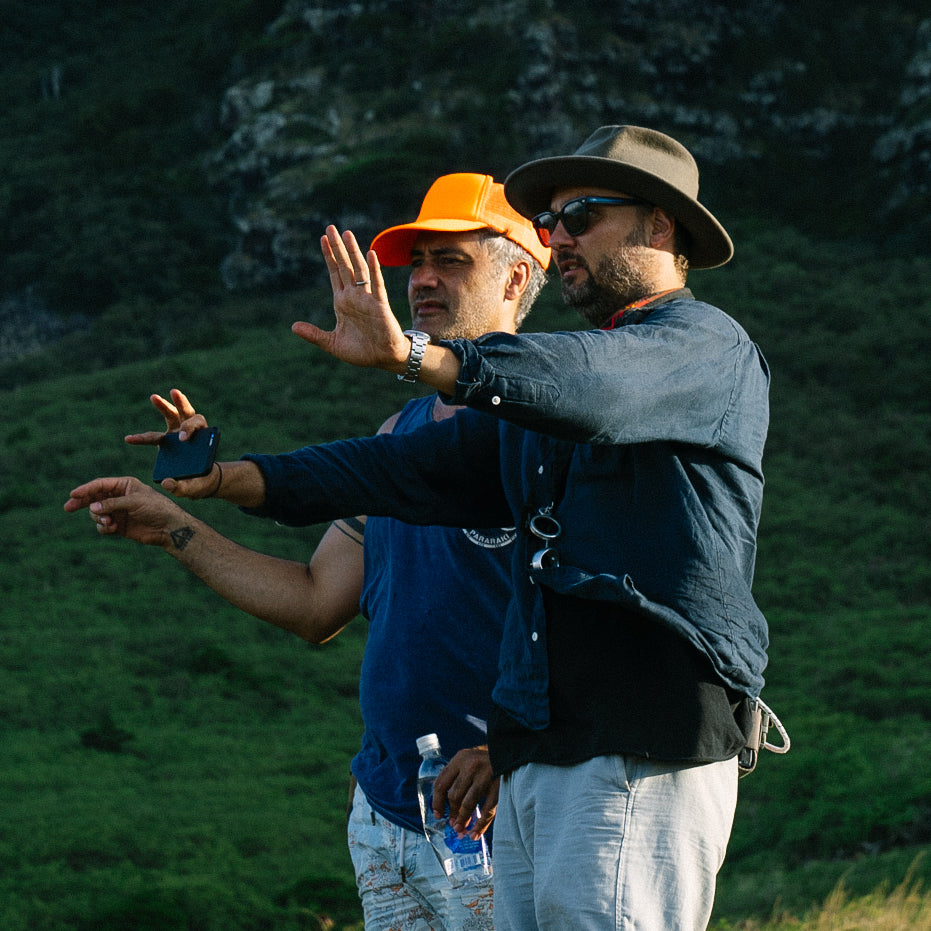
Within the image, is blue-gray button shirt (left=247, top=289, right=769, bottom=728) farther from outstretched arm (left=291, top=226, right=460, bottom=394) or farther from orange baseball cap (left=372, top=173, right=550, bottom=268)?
orange baseball cap (left=372, top=173, right=550, bottom=268)

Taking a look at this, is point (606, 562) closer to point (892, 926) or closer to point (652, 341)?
point (652, 341)

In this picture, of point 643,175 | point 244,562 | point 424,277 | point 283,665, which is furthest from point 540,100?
point 643,175

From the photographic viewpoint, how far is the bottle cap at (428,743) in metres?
3.23

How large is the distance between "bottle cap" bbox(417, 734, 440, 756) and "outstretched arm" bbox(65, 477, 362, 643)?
1.80ft

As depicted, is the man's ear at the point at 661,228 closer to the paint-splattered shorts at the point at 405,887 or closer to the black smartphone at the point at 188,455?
the black smartphone at the point at 188,455

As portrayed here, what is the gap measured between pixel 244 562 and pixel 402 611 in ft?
1.55

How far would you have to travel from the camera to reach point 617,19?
4734 cm

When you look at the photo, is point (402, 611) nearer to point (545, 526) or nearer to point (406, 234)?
point (545, 526)

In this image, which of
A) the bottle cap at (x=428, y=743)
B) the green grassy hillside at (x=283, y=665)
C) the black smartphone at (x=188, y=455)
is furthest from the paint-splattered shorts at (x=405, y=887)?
the green grassy hillside at (x=283, y=665)

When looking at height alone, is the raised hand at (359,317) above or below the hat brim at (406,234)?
below

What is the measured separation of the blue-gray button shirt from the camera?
215 cm

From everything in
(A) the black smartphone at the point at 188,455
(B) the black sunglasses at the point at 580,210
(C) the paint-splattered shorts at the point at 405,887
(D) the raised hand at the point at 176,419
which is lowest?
(C) the paint-splattered shorts at the point at 405,887

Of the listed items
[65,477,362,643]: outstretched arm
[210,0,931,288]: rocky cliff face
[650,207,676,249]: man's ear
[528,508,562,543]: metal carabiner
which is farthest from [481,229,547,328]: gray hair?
[210,0,931,288]: rocky cliff face

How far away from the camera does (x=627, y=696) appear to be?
2.38 meters
